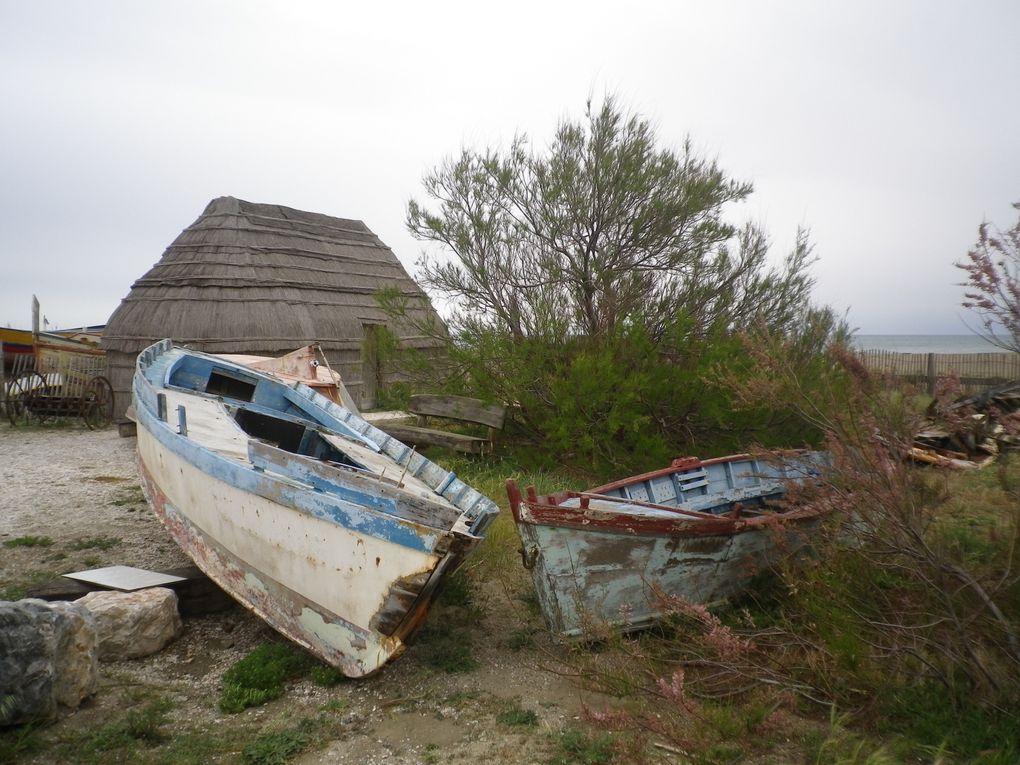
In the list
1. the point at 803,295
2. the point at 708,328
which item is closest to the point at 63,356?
the point at 708,328

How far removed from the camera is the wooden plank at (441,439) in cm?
948

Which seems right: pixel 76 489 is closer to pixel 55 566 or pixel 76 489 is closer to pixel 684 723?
pixel 55 566

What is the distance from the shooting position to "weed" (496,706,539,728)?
12.5 feet

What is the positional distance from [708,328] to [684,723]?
674 centimetres

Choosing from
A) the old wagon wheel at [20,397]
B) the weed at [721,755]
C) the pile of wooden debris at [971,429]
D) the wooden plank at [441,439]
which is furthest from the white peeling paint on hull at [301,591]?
the old wagon wheel at [20,397]

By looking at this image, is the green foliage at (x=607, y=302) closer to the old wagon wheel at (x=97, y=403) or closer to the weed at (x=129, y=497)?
the weed at (x=129, y=497)

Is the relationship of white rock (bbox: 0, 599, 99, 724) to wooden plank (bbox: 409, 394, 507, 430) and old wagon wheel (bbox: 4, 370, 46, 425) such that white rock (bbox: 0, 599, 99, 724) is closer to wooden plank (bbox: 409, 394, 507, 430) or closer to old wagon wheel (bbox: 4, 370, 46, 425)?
wooden plank (bbox: 409, 394, 507, 430)

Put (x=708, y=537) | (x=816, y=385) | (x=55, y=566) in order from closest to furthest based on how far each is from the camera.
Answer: (x=708, y=537), (x=55, y=566), (x=816, y=385)

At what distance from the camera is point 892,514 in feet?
11.7

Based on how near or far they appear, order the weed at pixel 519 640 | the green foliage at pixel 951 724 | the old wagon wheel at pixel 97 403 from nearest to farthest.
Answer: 1. the green foliage at pixel 951 724
2. the weed at pixel 519 640
3. the old wagon wheel at pixel 97 403

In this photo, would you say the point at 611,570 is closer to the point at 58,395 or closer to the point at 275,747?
the point at 275,747

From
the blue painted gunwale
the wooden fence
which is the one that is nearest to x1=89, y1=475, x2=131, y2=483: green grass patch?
the blue painted gunwale

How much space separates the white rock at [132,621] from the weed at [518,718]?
226 centimetres

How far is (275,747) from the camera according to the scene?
354 cm
